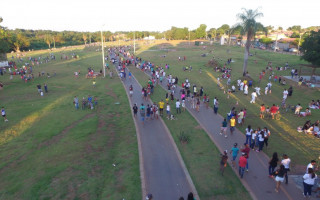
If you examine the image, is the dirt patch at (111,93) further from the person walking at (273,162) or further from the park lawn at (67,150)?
the person walking at (273,162)

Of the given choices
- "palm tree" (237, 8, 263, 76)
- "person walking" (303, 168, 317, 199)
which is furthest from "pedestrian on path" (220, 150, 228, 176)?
"palm tree" (237, 8, 263, 76)

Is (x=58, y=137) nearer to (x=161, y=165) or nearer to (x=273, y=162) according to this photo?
(x=161, y=165)

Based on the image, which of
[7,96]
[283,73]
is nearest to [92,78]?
[7,96]

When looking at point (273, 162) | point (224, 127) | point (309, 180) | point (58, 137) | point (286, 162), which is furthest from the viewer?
point (58, 137)

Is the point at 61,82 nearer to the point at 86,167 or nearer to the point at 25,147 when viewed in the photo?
the point at 25,147

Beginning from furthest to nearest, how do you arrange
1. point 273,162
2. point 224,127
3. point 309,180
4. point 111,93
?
point 111,93 → point 224,127 → point 273,162 → point 309,180

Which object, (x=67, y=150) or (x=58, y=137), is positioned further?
(x=58, y=137)

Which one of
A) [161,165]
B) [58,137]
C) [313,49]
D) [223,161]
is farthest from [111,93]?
[313,49]
